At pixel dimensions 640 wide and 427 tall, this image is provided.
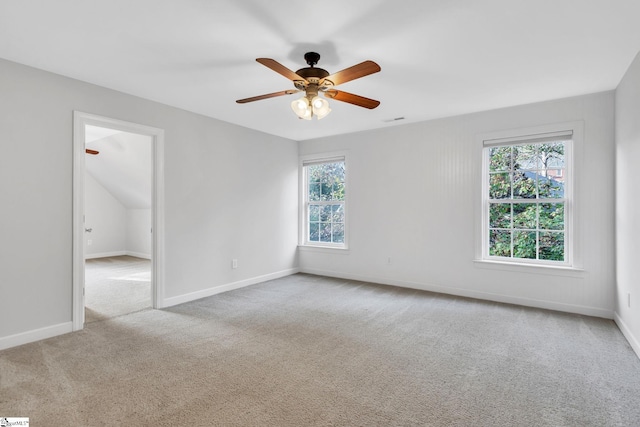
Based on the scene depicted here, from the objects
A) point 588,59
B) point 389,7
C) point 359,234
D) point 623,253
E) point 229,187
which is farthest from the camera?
point 359,234

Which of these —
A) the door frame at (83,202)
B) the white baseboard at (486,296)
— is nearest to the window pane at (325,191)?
the white baseboard at (486,296)

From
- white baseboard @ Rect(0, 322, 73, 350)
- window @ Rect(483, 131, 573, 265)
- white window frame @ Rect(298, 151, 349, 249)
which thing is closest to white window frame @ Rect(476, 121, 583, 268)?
window @ Rect(483, 131, 573, 265)

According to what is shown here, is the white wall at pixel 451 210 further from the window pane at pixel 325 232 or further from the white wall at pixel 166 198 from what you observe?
the white wall at pixel 166 198

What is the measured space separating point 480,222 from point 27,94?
5066mm

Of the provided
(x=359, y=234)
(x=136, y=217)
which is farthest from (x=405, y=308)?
(x=136, y=217)

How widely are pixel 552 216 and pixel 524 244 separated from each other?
1.51ft

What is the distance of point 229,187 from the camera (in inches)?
187

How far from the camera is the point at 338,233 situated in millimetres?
5750

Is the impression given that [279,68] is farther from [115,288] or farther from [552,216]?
[115,288]

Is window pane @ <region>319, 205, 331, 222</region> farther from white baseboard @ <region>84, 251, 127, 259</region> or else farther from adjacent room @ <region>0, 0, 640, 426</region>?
white baseboard @ <region>84, 251, 127, 259</region>

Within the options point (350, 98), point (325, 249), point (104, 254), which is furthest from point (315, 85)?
point (104, 254)

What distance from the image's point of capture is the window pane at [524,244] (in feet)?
13.4

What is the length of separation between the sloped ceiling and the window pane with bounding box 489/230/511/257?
16.8 ft

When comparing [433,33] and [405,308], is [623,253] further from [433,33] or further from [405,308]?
[433,33]
